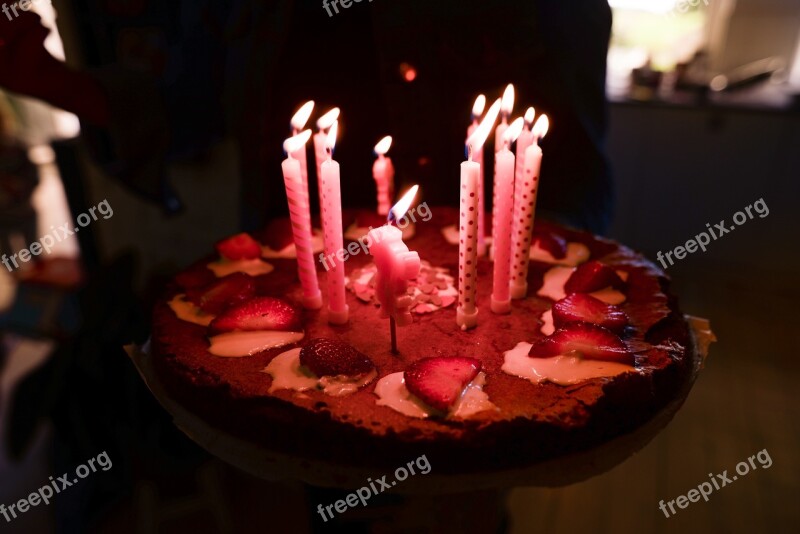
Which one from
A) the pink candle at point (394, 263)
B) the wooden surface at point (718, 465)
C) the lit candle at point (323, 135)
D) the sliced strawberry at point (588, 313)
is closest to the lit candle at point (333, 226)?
the lit candle at point (323, 135)

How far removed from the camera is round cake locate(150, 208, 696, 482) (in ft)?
3.61

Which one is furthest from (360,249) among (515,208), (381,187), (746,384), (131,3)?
(746,384)

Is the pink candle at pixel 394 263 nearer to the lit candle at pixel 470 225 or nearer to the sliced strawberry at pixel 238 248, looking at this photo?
the lit candle at pixel 470 225

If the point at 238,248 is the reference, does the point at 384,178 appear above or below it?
above

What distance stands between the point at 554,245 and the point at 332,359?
29.5 inches

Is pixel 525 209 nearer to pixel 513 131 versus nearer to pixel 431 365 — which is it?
pixel 513 131

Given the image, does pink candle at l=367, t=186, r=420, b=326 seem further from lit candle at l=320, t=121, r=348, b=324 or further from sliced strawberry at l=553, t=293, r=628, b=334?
sliced strawberry at l=553, t=293, r=628, b=334

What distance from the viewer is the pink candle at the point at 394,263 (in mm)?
1154

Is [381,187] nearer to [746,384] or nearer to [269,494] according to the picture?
[269,494]

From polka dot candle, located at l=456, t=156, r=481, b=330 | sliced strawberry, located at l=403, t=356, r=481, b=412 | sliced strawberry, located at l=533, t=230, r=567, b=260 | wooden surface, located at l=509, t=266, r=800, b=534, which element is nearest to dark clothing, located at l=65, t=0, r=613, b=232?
sliced strawberry, located at l=533, t=230, r=567, b=260

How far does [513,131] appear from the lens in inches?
50.1

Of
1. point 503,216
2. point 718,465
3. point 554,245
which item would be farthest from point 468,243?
point 718,465

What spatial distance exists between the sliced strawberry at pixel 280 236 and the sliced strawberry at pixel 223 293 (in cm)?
22

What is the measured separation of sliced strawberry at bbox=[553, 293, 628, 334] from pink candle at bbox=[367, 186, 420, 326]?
36cm
